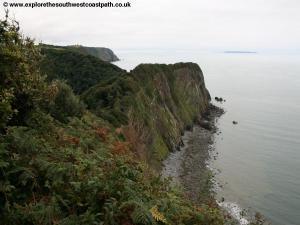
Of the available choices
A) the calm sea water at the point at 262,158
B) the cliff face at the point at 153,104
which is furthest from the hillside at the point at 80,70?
the calm sea water at the point at 262,158

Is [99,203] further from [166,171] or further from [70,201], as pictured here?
[166,171]

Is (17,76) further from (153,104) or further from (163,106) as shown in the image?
(163,106)

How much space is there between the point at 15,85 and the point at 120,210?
738cm

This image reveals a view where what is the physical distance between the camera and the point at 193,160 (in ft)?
202

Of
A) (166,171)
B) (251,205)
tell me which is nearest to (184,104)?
(166,171)

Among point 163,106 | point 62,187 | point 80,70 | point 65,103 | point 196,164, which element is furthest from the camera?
point 80,70

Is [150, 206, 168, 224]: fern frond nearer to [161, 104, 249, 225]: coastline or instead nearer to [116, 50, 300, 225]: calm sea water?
[161, 104, 249, 225]: coastline

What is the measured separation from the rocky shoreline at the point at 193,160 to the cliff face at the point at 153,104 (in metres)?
1.89

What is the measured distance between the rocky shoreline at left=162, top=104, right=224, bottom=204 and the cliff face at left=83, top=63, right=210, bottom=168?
6.19 ft

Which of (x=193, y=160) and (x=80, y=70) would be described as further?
(x=80, y=70)

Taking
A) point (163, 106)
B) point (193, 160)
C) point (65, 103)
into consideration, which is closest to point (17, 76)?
point (65, 103)

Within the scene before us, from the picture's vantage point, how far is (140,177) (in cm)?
1236

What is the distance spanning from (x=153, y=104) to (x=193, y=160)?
1349 cm

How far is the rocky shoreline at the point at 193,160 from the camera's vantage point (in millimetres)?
49344
